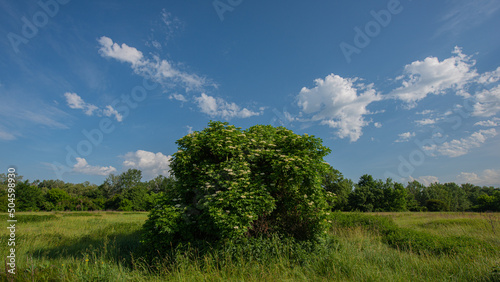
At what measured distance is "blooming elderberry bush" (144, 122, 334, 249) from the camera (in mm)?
5559

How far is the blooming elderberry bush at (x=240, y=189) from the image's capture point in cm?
556

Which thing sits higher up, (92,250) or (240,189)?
(240,189)

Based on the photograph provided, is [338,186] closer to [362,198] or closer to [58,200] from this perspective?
[362,198]

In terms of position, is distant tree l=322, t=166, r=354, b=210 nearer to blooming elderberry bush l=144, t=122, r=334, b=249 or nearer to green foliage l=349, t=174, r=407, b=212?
green foliage l=349, t=174, r=407, b=212

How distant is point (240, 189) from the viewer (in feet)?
18.4

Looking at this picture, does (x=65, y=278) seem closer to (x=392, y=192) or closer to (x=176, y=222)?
(x=176, y=222)

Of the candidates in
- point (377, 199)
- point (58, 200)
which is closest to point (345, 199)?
point (377, 199)

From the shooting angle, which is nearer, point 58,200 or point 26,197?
point 26,197

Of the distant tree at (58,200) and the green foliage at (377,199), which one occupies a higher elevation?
the distant tree at (58,200)

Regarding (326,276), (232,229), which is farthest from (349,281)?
(232,229)

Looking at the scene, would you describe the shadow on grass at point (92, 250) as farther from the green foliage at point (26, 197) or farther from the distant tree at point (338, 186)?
the green foliage at point (26, 197)

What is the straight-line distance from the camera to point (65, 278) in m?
4.65

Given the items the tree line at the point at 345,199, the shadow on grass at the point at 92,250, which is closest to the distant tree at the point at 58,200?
the tree line at the point at 345,199

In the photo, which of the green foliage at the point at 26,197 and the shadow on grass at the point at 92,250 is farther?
the green foliage at the point at 26,197
